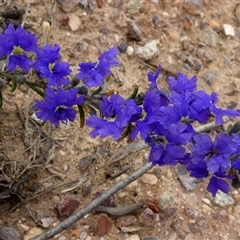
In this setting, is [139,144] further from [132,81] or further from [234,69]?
[234,69]

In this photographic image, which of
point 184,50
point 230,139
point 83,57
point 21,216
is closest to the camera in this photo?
point 230,139

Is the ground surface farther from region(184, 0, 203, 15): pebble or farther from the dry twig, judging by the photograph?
the dry twig

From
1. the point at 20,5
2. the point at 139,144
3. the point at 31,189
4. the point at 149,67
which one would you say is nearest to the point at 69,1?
the point at 20,5

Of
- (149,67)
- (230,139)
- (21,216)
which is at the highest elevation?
(230,139)

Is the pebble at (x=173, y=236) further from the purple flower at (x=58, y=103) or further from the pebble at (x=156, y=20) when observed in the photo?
the pebble at (x=156, y=20)

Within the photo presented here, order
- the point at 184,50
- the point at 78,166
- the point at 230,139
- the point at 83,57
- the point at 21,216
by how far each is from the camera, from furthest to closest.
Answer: the point at 184,50, the point at 83,57, the point at 78,166, the point at 21,216, the point at 230,139

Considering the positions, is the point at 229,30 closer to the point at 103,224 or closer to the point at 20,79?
the point at 103,224

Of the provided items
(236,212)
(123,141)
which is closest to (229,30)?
(123,141)
